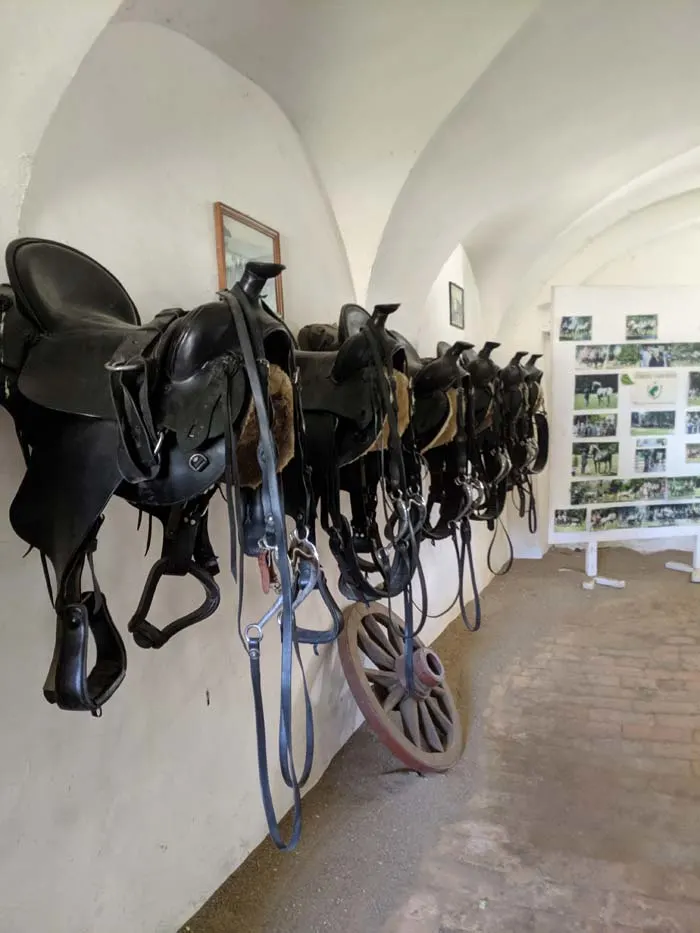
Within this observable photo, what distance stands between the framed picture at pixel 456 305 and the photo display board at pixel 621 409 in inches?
31.9

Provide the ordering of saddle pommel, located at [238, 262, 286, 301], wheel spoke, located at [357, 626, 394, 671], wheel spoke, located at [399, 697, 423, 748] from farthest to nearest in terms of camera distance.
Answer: wheel spoke, located at [357, 626, 394, 671] < wheel spoke, located at [399, 697, 423, 748] < saddle pommel, located at [238, 262, 286, 301]

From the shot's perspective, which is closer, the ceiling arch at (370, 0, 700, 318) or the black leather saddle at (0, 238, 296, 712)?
the black leather saddle at (0, 238, 296, 712)

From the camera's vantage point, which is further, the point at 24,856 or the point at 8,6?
the point at 24,856

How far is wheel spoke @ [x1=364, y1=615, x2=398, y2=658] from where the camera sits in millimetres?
2594

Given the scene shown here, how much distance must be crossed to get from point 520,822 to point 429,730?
464 millimetres

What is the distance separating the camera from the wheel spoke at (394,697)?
243cm

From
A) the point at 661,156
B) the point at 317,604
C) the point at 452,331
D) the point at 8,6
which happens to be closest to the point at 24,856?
the point at 317,604

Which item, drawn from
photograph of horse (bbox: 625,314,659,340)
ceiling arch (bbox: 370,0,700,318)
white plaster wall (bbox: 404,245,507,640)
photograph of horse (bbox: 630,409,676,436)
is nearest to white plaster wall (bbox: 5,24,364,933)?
ceiling arch (bbox: 370,0,700,318)

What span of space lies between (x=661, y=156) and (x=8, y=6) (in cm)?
304

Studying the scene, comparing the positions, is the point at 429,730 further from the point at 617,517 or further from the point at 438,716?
the point at 617,517

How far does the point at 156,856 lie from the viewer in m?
1.58

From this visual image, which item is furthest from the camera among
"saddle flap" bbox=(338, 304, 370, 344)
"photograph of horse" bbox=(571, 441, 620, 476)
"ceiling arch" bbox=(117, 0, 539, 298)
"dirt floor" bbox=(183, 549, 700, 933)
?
"photograph of horse" bbox=(571, 441, 620, 476)

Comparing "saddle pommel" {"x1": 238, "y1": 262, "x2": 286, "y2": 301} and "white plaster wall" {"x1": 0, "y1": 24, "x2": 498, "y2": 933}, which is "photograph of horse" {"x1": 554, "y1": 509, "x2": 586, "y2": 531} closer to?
"white plaster wall" {"x1": 0, "y1": 24, "x2": 498, "y2": 933}

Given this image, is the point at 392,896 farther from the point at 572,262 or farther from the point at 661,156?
the point at 572,262
